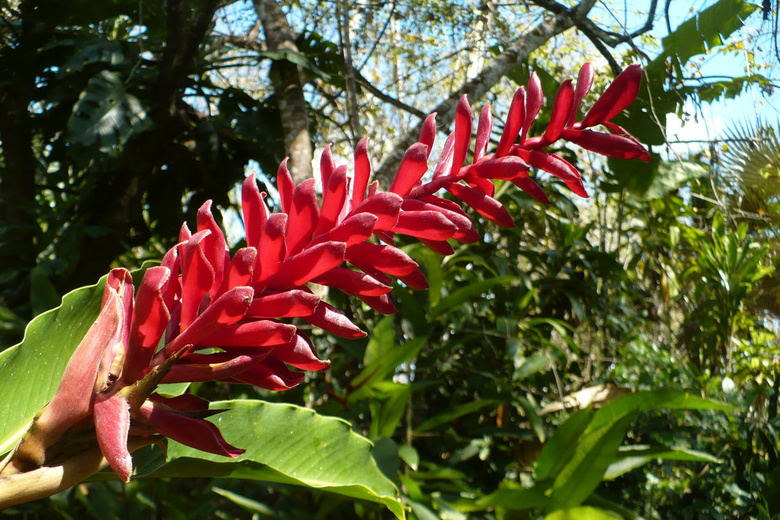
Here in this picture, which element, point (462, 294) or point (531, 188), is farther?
point (462, 294)

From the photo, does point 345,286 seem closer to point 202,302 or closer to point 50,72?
point 202,302

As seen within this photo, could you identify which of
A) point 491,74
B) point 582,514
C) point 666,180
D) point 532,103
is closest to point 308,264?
point 532,103

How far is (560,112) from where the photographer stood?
46 cm

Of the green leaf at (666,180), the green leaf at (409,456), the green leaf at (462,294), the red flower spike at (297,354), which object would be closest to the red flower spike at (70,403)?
the red flower spike at (297,354)

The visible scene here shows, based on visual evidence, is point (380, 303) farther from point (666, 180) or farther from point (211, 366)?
point (666, 180)

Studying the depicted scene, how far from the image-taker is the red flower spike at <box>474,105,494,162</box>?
47cm

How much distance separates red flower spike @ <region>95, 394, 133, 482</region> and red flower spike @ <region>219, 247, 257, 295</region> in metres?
0.10

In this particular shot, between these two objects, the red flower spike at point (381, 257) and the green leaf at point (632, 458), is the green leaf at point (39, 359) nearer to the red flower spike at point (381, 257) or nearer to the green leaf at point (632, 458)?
the red flower spike at point (381, 257)

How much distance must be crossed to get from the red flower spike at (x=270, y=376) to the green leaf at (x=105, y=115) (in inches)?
92.6

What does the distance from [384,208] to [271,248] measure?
8cm

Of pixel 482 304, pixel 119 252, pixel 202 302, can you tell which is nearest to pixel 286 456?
pixel 202 302

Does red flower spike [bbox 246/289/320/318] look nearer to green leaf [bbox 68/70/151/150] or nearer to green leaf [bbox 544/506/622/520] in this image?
green leaf [bbox 544/506/622/520]

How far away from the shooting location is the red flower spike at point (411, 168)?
42 centimetres

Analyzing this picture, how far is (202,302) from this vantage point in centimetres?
40
